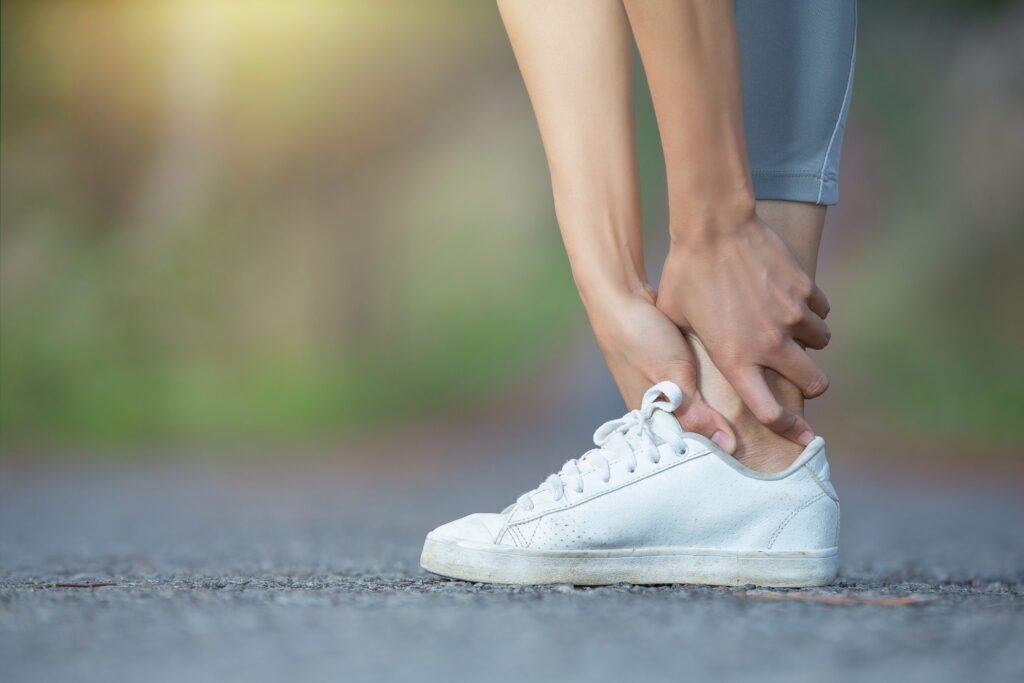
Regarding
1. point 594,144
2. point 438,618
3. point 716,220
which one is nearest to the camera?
point 438,618

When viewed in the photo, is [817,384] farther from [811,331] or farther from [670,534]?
[670,534]

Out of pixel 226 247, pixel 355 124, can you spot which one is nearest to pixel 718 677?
pixel 226 247

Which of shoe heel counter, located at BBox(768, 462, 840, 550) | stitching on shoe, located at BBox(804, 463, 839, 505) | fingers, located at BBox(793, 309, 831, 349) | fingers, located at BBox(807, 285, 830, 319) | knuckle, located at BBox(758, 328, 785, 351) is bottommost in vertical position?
shoe heel counter, located at BBox(768, 462, 840, 550)

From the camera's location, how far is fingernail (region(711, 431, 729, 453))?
82cm

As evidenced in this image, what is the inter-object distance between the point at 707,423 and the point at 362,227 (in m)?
4.80

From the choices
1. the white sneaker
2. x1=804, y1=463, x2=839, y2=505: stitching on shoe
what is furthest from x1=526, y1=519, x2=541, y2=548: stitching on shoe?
x1=804, y1=463, x2=839, y2=505: stitching on shoe

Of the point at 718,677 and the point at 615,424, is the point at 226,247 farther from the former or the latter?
the point at 718,677

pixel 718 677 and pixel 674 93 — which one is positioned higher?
pixel 674 93

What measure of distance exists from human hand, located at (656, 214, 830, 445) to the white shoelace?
6 cm

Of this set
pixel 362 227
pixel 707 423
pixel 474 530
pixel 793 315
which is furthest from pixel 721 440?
pixel 362 227

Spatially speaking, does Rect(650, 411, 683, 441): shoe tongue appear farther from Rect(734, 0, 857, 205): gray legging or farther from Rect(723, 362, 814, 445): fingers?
Rect(734, 0, 857, 205): gray legging

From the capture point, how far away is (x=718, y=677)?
0.47 meters

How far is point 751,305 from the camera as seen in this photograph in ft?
2.66

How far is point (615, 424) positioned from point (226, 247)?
4708 mm
